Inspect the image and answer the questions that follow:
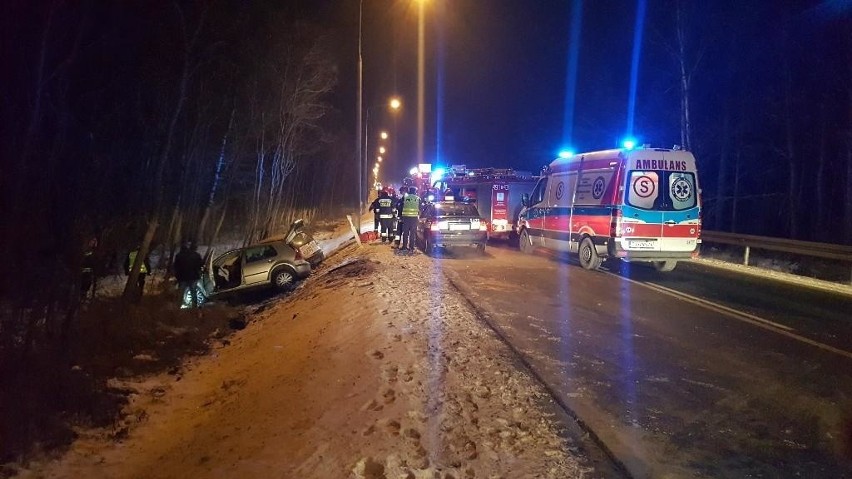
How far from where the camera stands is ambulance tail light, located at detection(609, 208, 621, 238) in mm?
13102

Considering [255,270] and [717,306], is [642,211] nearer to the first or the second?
[717,306]

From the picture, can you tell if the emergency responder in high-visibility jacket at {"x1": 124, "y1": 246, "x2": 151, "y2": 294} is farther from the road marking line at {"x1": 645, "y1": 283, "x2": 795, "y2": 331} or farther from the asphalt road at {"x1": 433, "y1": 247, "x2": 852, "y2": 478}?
the road marking line at {"x1": 645, "y1": 283, "x2": 795, "y2": 331}

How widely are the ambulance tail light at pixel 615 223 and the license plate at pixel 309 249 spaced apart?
8006 mm

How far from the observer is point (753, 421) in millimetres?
5301

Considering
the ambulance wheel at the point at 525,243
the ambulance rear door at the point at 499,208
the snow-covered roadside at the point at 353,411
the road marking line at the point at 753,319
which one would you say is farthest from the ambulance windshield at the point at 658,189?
the ambulance rear door at the point at 499,208

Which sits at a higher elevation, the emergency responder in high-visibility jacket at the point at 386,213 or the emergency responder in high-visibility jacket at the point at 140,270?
the emergency responder in high-visibility jacket at the point at 386,213

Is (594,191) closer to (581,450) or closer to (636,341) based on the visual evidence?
(636,341)

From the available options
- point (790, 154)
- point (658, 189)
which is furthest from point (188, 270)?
point (790, 154)

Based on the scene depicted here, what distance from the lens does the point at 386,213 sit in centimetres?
1995

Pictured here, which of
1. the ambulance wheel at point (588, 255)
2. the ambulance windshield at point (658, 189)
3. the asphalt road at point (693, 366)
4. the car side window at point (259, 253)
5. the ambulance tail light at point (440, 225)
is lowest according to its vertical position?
the asphalt road at point (693, 366)

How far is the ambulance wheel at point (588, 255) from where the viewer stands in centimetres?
1412

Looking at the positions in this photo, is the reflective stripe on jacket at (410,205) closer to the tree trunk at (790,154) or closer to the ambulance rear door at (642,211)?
the ambulance rear door at (642,211)

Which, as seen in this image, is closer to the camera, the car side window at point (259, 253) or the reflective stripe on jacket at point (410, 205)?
the car side window at point (259, 253)

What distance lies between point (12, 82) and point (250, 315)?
295 inches
